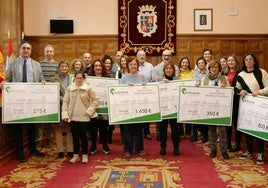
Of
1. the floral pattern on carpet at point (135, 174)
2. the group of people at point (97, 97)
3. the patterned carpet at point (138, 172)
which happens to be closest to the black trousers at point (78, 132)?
the group of people at point (97, 97)

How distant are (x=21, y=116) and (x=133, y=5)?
4940 mm

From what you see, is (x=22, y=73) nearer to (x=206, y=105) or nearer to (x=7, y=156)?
(x=7, y=156)

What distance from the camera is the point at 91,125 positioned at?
233 inches

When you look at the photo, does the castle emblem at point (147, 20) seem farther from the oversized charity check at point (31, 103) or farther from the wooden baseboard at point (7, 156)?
the wooden baseboard at point (7, 156)

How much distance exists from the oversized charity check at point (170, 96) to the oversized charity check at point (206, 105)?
0.48 ft

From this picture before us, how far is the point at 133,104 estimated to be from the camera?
564 centimetres

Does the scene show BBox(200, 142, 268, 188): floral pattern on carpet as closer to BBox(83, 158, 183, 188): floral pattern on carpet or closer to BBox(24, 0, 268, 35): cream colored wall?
BBox(83, 158, 183, 188): floral pattern on carpet

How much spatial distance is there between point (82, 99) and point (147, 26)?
456cm

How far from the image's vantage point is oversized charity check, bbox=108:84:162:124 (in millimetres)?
5590

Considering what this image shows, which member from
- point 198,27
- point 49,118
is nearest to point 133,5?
point 198,27

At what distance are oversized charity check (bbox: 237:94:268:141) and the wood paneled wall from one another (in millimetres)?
4154

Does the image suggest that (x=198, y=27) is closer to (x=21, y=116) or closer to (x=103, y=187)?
(x=21, y=116)

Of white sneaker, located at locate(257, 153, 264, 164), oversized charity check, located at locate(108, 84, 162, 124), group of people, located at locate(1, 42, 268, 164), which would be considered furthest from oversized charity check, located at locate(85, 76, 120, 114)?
white sneaker, located at locate(257, 153, 264, 164)

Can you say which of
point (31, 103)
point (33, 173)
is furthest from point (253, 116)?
point (31, 103)
